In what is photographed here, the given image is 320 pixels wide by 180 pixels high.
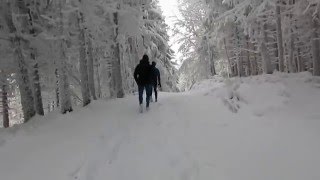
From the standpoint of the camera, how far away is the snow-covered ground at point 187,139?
827 cm

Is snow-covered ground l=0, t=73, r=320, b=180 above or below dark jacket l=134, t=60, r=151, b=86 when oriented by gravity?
below

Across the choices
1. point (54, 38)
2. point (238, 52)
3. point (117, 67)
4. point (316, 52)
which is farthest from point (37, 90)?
point (238, 52)

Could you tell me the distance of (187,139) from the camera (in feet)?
32.5

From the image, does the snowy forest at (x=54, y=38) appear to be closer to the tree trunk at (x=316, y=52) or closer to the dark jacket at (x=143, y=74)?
the dark jacket at (x=143, y=74)

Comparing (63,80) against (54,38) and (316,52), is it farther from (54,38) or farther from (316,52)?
(316,52)

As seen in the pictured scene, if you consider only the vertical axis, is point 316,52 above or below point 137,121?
above

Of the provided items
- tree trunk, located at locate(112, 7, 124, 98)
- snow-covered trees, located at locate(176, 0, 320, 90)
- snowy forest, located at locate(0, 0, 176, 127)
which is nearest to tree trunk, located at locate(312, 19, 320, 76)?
snow-covered trees, located at locate(176, 0, 320, 90)

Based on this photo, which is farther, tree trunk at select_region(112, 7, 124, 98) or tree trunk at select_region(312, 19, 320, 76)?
tree trunk at select_region(112, 7, 124, 98)

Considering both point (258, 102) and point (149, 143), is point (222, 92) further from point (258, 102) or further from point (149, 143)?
point (149, 143)

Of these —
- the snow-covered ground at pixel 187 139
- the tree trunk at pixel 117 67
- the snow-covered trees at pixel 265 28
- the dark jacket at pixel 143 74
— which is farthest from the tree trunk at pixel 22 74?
the snow-covered trees at pixel 265 28

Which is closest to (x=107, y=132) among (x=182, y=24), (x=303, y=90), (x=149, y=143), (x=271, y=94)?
(x=149, y=143)

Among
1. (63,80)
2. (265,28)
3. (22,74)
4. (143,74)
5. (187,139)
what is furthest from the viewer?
(265,28)

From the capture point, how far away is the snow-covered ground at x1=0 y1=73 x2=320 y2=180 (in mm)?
8273

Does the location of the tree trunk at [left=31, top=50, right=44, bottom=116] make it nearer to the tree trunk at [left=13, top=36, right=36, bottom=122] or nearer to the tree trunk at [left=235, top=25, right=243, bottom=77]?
the tree trunk at [left=13, top=36, right=36, bottom=122]
